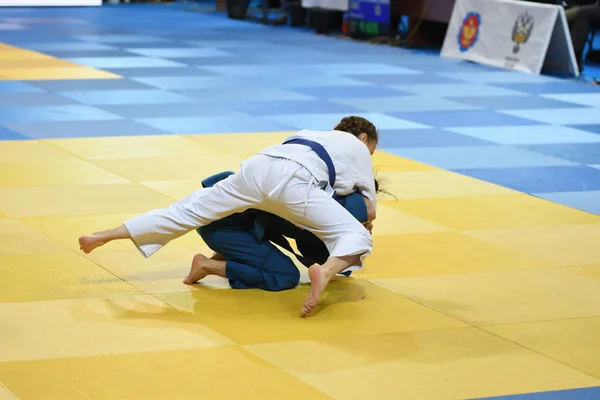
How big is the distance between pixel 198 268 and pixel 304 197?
2.91 ft

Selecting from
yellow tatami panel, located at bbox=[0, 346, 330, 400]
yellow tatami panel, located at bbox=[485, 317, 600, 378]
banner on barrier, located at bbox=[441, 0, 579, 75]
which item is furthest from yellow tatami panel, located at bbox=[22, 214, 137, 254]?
banner on barrier, located at bbox=[441, 0, 579, 75]

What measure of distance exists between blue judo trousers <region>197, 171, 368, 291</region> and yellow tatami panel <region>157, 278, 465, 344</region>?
8 cm

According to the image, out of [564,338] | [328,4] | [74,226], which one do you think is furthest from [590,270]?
[328,4]

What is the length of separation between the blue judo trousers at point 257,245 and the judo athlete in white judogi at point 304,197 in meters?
0.12

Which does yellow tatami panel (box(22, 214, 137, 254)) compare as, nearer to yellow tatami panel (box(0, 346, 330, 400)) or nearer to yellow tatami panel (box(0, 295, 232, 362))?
yellow tatami panel (box(0, 295, 232, 362))

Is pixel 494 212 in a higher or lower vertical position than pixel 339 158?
lower

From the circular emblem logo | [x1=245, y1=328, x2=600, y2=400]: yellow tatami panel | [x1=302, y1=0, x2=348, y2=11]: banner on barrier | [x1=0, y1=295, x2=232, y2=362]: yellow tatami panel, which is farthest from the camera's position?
[x1=302, y1=0, x2=348, y2=11]: banner on barrier

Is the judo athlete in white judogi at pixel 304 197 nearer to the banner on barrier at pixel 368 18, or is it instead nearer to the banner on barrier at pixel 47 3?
the banner on barrier at pixel 368 18

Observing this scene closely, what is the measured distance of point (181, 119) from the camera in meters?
13.2

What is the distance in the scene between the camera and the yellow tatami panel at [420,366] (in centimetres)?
537

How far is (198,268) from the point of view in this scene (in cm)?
687

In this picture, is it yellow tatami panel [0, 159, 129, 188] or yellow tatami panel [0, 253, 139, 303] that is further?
yellow tatami panel [0, 159, 129, 188]

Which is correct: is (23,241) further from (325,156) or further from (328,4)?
(328,4)

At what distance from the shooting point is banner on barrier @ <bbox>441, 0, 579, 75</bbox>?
58.8ft
